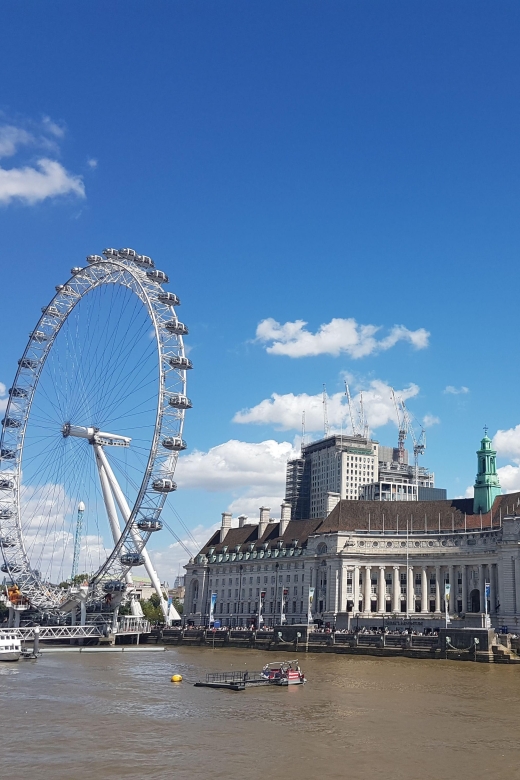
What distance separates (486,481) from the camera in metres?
153

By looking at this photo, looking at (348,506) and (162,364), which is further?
(348,506)

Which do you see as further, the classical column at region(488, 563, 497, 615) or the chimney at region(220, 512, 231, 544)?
the chimney at region(220, 512, 231, 544)

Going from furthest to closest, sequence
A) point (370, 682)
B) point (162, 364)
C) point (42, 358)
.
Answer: point (42, 358) → point (162, 364) → point (370, 682)

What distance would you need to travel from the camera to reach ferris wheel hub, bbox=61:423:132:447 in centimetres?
11456

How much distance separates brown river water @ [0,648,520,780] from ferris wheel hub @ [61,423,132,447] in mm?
40285

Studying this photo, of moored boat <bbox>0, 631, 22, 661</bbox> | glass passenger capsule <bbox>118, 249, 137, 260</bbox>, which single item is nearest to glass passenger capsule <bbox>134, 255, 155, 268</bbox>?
glass passenger capsule <bbox>118, 249, 137, 260</bbox>

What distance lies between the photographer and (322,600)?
504ft

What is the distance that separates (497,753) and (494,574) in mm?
101590

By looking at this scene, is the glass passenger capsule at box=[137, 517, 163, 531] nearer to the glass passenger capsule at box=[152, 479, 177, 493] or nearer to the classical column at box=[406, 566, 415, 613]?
the glass passenger capsule at box=[152, 479, 177, 493]

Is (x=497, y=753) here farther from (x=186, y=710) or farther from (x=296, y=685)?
(x=296, y=685)

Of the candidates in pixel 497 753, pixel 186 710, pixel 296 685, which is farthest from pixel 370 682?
pixel 497 753

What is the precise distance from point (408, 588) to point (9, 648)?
264 feet

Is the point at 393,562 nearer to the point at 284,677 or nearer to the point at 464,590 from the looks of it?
the point at 464,590

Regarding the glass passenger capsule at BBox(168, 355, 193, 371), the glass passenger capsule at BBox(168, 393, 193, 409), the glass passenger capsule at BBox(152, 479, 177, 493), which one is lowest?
the glass passenger capsule at BBox(152, 479, 177, 493)
